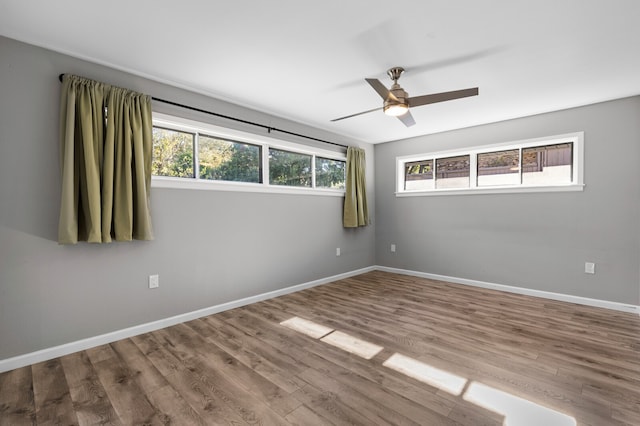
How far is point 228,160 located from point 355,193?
2267 millimetres

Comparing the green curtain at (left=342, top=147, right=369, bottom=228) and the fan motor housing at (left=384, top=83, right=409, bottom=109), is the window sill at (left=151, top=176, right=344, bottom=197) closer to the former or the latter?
the green curtain at (left=342, top=147, right=369, bottom=228)

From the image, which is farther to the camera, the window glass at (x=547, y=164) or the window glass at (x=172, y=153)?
the window glass at (x=547, y=164)

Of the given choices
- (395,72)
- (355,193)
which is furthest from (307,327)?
(355,193)

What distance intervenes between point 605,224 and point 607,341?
1.64 metres

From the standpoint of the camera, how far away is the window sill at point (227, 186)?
9.86 ft

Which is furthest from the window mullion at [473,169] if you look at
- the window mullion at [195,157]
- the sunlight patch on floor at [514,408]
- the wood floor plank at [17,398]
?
the wood floor plank at [17,398]

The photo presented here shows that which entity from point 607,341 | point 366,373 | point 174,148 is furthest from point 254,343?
point 607,341

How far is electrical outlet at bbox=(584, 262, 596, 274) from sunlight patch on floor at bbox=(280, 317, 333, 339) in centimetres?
326

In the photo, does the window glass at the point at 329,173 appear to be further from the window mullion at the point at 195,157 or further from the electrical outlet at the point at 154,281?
the electrical outlet at the point at 154,281

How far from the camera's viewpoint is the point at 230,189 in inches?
A: 139

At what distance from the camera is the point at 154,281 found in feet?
9.61

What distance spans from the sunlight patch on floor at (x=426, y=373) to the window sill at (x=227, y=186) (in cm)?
245

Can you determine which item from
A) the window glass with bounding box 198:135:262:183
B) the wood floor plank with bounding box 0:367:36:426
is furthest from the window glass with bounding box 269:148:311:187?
the wood floor plank with bounding box 0:367:36:426

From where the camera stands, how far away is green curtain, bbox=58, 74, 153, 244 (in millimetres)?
2377
